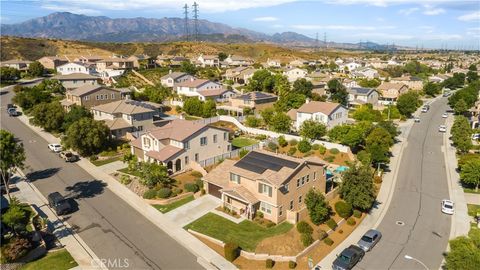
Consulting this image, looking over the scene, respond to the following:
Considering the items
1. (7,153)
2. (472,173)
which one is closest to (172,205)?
(7,153)

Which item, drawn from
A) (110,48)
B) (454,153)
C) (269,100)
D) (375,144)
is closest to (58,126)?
(269,100)

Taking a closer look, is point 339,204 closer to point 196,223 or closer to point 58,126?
point 196,223

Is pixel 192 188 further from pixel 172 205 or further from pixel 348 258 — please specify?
pixel 348 258

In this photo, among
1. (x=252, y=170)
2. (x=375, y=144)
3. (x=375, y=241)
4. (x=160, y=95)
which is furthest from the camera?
(x=160, y=95)

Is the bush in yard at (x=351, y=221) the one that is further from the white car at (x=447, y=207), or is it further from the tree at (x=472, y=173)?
the tree at (x=472, y=173)

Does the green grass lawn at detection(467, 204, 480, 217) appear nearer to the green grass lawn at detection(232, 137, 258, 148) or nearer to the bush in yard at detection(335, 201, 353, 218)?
the bush in yard at detection(335, 201, 353, 218)

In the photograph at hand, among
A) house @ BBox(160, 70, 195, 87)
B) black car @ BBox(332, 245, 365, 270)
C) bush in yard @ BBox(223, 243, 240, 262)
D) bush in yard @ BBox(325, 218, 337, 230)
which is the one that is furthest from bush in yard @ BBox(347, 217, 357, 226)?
house @ BBox(160, 70, 195, 87)
